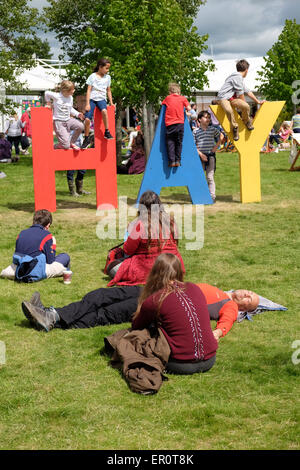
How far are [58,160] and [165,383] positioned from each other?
25.3 ft

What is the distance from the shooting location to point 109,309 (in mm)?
5746

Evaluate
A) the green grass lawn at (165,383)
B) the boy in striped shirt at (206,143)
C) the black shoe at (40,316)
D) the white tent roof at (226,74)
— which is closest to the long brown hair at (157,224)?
the green grass lawn at (165,383)

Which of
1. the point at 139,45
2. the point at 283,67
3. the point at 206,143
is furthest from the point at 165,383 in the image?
the point at 283,67

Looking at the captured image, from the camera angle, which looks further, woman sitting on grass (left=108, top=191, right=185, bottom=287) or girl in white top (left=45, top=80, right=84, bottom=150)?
girl in white top (left=45, top=80, right=84, bottom=150)

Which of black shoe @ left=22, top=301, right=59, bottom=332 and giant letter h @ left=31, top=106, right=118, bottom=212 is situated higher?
giant letter h @ left=31, top=106, right=118, bottom=212

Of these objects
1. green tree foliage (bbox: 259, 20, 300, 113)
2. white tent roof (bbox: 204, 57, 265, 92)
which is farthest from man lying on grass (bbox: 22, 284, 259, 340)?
white tent roof (bbox: 204, 57, 265, 92)

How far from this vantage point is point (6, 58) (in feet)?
67.3

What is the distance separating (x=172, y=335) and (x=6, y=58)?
1822cm

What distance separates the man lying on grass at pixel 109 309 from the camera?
5547 millimetres

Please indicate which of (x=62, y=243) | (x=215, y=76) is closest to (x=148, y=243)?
(x=62, y=243)

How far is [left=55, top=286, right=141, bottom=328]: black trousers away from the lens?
18.6 feet

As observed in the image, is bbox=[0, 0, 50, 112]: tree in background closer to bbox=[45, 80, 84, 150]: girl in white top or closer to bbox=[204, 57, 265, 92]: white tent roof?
bbox=[45, 80, 84, 150]: girl in white top

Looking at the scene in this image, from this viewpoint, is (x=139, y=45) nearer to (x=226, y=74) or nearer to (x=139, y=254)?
(x=139, y=254)

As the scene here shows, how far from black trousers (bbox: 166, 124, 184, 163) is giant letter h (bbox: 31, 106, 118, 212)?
1.14m
